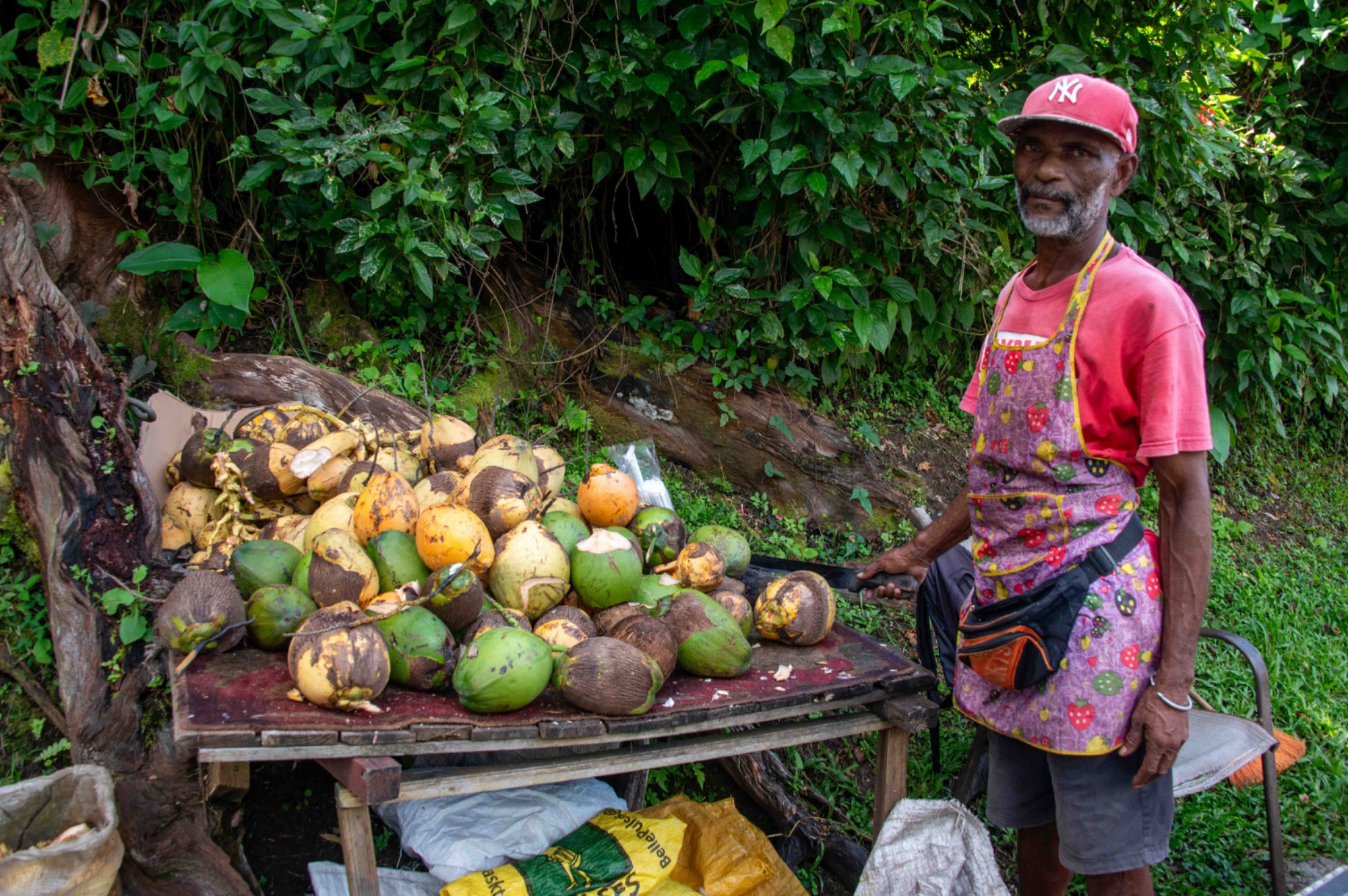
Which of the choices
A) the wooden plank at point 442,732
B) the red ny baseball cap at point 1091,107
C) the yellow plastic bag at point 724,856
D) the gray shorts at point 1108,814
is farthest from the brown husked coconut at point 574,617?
the red ny baseball cap at point 1091,107

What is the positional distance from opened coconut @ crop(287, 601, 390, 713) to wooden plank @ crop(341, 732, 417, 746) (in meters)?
0.10

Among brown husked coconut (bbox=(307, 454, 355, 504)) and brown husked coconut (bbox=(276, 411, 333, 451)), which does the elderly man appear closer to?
brown husked coconut (bbox=(307, 454, 355, 504))

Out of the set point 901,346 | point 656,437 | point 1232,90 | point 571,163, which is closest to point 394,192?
point 571,163

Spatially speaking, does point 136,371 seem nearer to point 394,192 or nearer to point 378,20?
point 394,192

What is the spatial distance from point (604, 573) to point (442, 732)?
64 cm

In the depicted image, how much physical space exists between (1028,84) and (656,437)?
2351 mm

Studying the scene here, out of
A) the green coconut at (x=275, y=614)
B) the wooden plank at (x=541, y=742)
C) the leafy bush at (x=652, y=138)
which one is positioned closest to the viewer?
the wooden plank at (x=541, y=742)

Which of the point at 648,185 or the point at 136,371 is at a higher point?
the point at 648,185

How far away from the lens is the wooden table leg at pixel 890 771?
2.39 metres

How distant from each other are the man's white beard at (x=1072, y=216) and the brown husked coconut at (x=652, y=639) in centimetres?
127

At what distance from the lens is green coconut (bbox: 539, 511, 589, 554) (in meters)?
2.48

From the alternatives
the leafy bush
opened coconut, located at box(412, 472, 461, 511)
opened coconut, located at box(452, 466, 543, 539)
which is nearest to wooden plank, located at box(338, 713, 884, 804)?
opened coconut, located at box(452, 466, 543, 539)

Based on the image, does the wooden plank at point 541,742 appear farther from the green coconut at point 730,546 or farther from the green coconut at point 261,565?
the green coconut at point 730,546

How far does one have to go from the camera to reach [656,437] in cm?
428
